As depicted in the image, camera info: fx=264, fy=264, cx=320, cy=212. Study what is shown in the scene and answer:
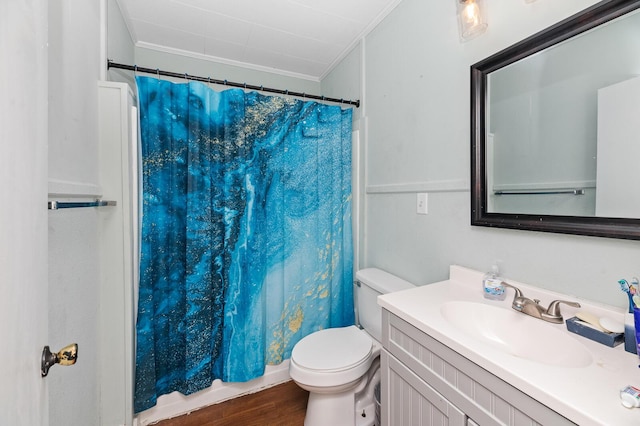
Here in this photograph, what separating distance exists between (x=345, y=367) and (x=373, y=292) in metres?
0.45

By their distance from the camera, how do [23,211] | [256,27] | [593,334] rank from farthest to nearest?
[256,27] → [593,334] → [23,211]

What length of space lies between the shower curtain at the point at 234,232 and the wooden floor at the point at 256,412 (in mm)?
165

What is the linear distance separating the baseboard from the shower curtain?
0.08 metres

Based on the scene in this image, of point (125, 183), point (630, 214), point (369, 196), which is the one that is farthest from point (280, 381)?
point (630, 214)

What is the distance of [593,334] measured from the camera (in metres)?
0.76

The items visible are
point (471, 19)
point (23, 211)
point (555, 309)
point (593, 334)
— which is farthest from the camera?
point (471, 19)

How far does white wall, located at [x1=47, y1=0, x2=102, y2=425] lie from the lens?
2.89 ft

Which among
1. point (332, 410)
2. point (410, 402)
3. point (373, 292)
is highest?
point (373, 292)

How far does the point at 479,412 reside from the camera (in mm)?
701

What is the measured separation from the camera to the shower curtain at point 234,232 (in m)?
1.47

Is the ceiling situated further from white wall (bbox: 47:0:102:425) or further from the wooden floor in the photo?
the wooden floor

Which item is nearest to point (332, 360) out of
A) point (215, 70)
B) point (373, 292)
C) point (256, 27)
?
point (373, 292)

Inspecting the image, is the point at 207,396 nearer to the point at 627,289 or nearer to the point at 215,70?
the point at 627,289

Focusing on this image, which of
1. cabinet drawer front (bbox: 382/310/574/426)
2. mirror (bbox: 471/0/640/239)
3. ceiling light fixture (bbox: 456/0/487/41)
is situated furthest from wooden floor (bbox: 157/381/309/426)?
ceiling light fixture (bbox: 456/0/487/41)
